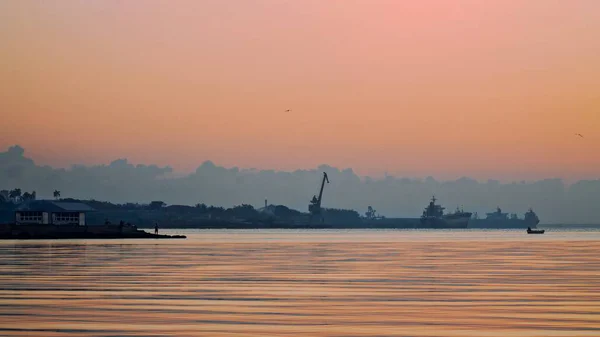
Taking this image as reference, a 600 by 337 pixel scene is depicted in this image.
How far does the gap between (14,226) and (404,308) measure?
452ft

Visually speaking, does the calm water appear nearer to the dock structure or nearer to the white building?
the dock structure

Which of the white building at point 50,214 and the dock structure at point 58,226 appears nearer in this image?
the dock structure at point 58,226

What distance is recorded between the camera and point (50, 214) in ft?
591

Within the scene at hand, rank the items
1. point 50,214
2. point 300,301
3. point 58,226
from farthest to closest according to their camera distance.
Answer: point 50,214 → point 58,226 → point 300,301

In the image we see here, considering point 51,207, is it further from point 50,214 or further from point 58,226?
point 58,226

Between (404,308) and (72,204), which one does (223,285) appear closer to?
(404,308)

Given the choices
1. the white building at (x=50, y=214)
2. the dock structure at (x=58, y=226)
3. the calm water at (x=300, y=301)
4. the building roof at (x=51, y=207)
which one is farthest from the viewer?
the building roof at (x=51, y=207)

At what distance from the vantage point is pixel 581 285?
4334 centimetres

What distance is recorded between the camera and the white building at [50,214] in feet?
586

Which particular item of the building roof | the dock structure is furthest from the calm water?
the building roof

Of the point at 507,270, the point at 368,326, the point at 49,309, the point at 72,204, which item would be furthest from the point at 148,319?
the point at 72,204

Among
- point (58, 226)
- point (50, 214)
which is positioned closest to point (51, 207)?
point (50, 214)

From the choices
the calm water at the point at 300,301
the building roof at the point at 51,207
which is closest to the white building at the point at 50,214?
the building roof at the point at 51,207

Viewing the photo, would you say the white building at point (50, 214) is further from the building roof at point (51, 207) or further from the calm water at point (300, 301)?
the calm water at point (300, 301)
